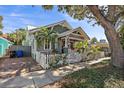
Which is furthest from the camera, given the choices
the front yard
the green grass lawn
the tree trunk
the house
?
the house

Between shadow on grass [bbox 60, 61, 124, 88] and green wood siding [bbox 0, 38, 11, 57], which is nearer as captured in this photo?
shadow on grass [bbox 60, 61, 124, 88]

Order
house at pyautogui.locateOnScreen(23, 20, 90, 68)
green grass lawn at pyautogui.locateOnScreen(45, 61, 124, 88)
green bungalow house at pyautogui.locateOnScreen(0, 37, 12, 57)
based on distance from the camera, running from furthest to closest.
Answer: green bungalow house at pyautogui.locateOnScreen(0, 37, 12, 57), house at pyautogui.locateOnScreen(23, 20, 90, 68), green grass lawn at pyautogui.locateOnScreen(45, 61, 124, 88)

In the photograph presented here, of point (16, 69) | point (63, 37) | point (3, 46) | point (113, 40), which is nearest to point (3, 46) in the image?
point (3, 46)

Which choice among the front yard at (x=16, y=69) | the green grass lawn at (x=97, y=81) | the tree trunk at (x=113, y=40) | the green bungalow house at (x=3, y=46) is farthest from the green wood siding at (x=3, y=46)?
the green grass lawn at (x=97, y=81)

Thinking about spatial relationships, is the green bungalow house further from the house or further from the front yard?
the front yard

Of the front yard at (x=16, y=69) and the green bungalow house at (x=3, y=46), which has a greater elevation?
the green bungalow house at (x=3, y=46)

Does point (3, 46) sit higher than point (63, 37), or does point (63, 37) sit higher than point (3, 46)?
point (63, 37)

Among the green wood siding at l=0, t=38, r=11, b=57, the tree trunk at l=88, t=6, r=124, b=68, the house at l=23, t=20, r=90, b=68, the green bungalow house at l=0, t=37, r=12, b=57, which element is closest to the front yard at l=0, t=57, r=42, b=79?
the house at l=23, t=20, r=90, b=68

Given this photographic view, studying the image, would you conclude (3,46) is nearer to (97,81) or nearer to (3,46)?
(3,46)

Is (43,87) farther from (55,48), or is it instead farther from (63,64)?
(55,48)

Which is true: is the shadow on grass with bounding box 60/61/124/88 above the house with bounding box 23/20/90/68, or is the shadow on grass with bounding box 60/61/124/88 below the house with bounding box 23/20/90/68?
below

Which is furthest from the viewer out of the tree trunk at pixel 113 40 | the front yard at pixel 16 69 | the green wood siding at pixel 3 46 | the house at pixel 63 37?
the green wood siding at pixel 3 46

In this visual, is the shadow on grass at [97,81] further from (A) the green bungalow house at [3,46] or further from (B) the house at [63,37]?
(A) the green bungalow house at [3,46]
